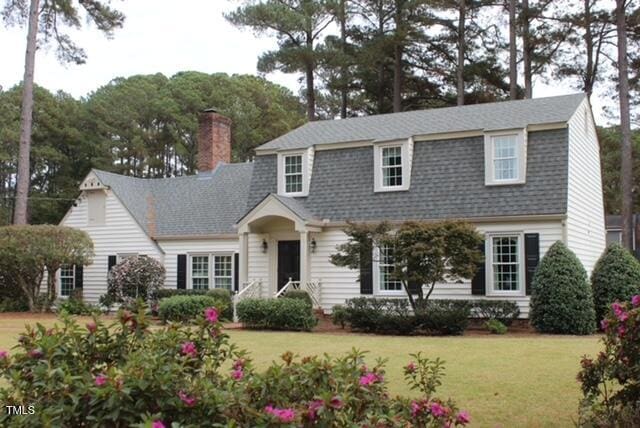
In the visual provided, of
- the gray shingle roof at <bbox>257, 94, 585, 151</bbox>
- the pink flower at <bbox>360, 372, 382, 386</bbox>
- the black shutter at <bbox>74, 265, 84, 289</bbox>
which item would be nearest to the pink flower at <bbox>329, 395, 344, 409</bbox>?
the pink flower at <bbox>360, 372, 382, 386</bbox>

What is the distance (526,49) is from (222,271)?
676 inches

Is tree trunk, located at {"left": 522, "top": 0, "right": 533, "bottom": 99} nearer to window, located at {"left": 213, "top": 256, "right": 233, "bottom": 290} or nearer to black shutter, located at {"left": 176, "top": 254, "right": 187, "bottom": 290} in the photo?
window, located at {"left": 213, "top": 256, "right": 233, "bottom": 290}

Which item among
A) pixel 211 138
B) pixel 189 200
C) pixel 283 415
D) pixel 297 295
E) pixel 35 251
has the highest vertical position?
pixel 211 138

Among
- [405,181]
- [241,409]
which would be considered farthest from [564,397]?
[405,181]

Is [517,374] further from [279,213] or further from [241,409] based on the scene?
[279,213]

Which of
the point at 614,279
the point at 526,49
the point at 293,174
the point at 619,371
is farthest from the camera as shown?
the point at 526,49

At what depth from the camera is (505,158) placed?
18.9 meters

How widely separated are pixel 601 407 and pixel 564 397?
183 centimetres

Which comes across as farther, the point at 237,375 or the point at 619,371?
the point at 619,371

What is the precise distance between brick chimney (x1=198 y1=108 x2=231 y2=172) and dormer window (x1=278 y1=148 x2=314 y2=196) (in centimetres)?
669

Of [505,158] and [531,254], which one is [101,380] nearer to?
[531,254]

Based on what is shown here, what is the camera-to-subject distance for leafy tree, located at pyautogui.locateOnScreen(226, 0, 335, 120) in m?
31.8

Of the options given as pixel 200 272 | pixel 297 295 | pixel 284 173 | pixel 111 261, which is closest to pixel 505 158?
pixel 297 295

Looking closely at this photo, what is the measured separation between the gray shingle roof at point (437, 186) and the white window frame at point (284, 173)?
0.70 ft
